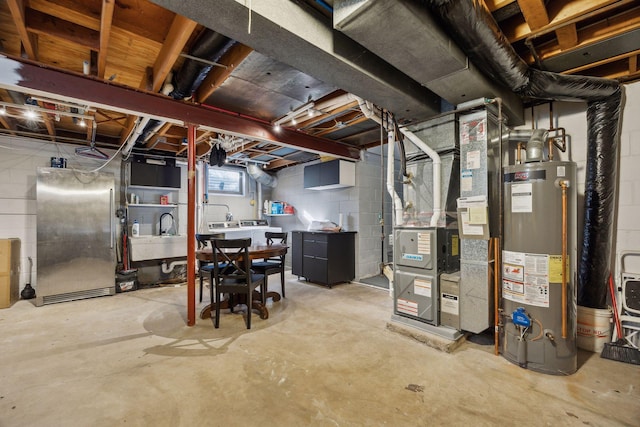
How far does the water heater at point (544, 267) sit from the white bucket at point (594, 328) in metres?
0.55

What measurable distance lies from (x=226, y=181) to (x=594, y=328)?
633cm

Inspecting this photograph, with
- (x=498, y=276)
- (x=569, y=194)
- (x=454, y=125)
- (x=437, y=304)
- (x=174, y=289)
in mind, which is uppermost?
(x=454, y=125)

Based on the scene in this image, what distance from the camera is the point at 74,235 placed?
4.14 metres

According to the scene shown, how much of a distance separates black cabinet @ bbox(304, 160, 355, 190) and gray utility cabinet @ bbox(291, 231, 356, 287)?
3.09 feet

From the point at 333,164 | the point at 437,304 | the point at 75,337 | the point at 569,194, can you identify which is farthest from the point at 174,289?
the point at 569,194

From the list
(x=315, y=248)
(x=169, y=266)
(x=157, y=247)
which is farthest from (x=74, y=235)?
(x=315, y=248)

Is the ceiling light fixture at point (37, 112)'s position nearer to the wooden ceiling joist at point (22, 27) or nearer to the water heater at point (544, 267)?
the wooden ceiling joist at point (22, 27)

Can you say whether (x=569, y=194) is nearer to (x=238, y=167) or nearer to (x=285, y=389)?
(x=285, y=389)

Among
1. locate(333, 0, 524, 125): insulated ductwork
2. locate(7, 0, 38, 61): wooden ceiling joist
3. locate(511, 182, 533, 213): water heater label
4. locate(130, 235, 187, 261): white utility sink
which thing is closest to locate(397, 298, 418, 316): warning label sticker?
locate(511, 182, 533, 213): water heater label

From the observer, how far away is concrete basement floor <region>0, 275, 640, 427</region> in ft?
5.63

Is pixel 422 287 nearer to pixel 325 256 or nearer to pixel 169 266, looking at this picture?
pixel 325 256

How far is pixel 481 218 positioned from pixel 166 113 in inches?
131

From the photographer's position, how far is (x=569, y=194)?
2148 mm

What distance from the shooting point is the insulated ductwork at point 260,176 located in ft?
20.8
